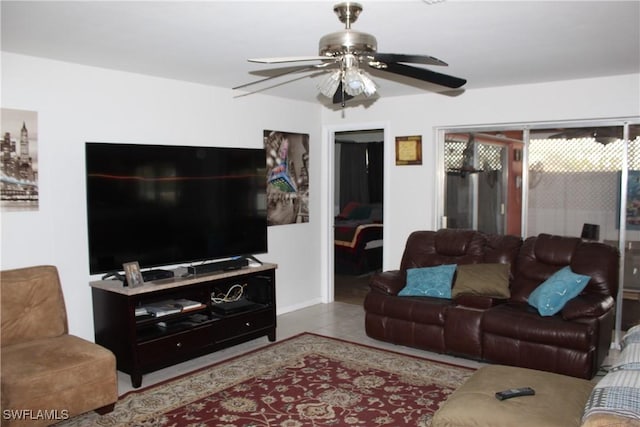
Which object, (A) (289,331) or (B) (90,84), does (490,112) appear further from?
(B) (90,84)

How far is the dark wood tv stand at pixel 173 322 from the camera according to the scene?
12.5ft

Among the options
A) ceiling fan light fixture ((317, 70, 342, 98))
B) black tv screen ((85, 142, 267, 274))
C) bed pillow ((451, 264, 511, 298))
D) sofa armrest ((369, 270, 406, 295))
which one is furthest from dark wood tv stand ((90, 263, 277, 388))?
ceiling fan light fixture ((317, 70, 342, 98))

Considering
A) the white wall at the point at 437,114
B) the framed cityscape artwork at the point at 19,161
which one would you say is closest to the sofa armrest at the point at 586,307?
the white wall at the point at 437,114

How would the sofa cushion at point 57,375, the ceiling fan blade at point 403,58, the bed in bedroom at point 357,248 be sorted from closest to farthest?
the ceiling fan blade at point 403,58 → the sofa cushion at point 57,375 → the bed in bedroom at point 357,248

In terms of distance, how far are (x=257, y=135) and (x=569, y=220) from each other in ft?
10.4

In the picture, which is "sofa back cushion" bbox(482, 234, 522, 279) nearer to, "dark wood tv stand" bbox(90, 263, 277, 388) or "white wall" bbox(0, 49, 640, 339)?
"white wall" bbox(0, 49, 640, 339)

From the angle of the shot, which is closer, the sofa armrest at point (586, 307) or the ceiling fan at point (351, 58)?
the ceiling fan at point (351, 58)

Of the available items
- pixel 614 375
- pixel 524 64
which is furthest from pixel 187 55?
pixel 614 375

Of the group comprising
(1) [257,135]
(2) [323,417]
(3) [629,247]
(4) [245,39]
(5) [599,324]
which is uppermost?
(4) [245,39]

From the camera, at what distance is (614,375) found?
2.28 m

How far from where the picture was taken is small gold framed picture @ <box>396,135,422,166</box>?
18.6ft

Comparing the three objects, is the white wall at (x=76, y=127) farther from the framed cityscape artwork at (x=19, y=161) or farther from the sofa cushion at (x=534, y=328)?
the sofa cushion at (x=534, y=328)

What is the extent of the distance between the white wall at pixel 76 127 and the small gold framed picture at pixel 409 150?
5.97 ft

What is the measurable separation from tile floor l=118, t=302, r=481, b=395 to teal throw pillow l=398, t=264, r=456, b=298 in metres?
0.50
